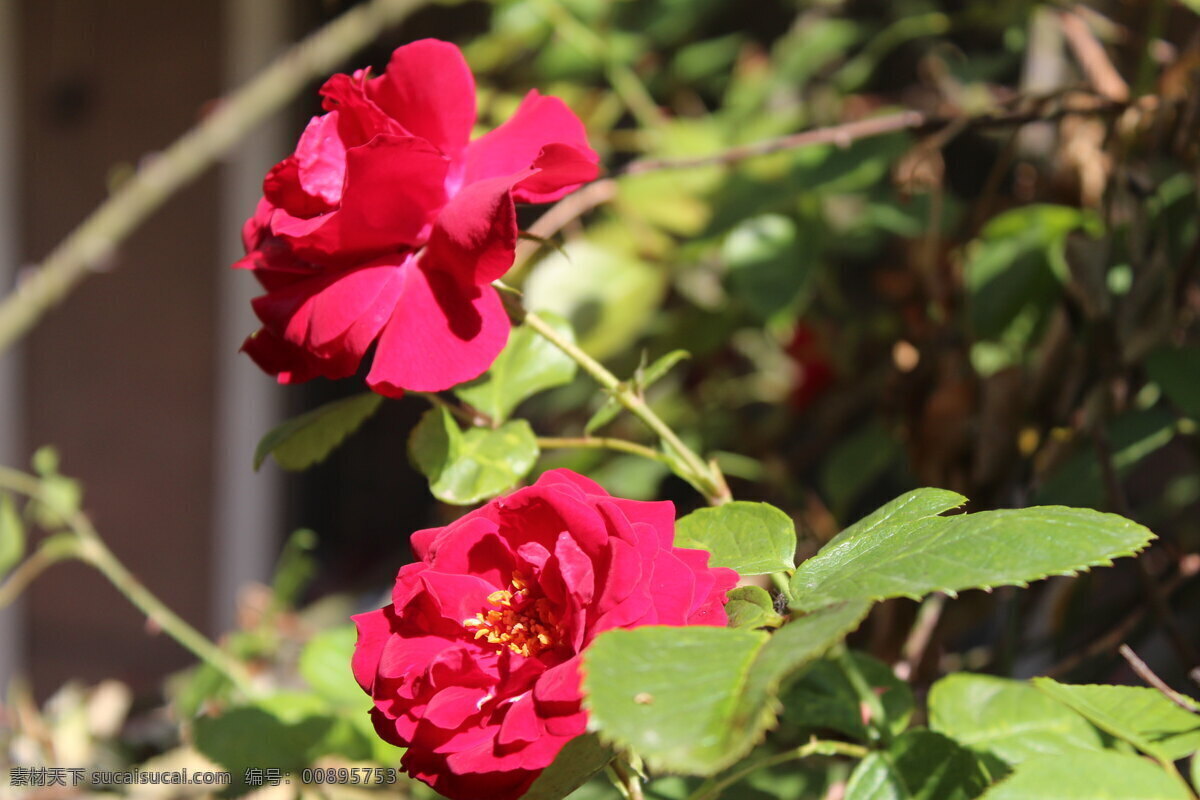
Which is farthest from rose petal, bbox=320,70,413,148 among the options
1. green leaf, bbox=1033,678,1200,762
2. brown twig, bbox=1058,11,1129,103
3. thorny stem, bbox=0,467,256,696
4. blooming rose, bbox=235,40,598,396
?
brown twig, bbox=1058,11,1129,103

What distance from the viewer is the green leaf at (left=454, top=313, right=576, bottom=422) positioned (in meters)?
0.47

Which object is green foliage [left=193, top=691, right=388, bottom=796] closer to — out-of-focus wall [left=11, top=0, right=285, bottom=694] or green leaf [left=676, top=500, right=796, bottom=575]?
green leaf [left=676, top=500, right=796, bottom=575]

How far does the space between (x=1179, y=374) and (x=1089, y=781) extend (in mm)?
327

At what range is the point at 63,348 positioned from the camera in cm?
A: 238

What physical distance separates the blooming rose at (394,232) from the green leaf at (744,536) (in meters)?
0.11

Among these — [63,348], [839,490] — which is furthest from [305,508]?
[839,490]

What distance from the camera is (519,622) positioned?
13.3 inches

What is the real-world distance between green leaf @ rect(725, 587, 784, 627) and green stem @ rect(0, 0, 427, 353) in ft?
2.75

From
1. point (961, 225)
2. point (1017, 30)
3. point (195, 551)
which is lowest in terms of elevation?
point (195, 551)

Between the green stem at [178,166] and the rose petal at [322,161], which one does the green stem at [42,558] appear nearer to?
the green stem at [178,166]

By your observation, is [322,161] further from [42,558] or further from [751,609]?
[42,558]

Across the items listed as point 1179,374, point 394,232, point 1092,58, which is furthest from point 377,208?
point 1092,58

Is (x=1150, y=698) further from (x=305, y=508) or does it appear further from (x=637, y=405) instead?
(x=305, y=508)

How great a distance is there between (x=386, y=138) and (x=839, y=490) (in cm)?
59
